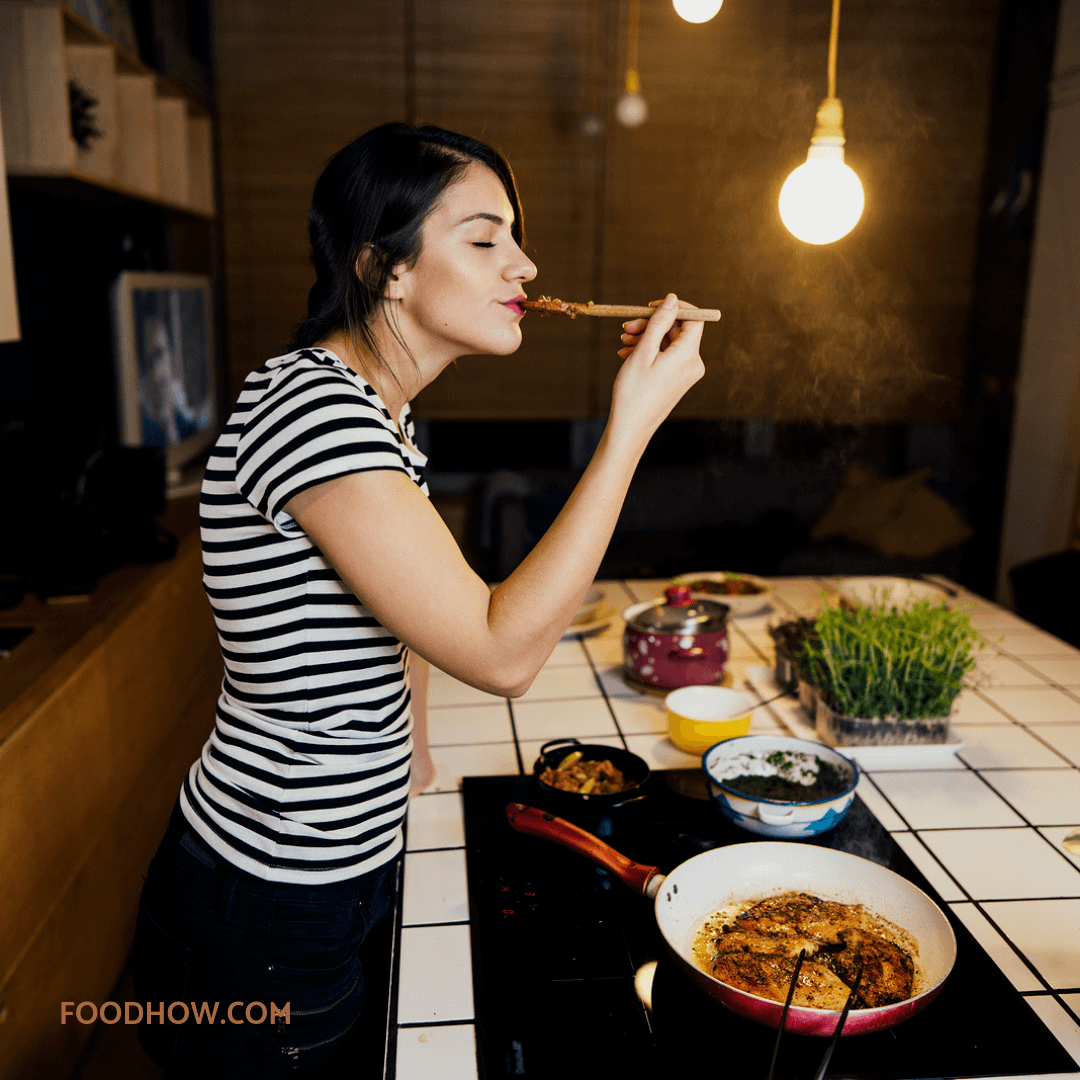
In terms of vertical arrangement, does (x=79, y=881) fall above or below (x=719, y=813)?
below

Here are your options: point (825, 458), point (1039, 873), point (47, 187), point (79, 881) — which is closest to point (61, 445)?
point (47, 187)

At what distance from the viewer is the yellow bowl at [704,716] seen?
1317 mm

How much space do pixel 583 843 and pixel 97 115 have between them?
259 cm

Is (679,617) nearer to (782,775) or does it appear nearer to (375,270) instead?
(782,775)

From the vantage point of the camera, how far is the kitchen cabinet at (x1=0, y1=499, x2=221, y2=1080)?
145 cm

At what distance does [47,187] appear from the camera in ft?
8.43

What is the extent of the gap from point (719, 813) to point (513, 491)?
264cm

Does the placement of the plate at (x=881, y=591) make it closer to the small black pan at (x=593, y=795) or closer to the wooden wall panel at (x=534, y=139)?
the small black pan at (x=593, y=795)

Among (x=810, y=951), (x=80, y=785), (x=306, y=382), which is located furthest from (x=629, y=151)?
(x=810, y=951)

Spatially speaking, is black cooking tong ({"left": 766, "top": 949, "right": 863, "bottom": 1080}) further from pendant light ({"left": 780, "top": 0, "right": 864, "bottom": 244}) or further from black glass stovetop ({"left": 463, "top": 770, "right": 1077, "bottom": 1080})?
pendant light ({"left": 780, "top": 0, "right": 864, "bottom": 244})

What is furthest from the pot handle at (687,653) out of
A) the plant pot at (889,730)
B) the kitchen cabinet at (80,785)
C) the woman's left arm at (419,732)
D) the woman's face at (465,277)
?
the kitchen cabinet at (80,785)

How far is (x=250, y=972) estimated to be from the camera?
956 mm

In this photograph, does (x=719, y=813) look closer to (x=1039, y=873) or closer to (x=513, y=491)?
(x=1039, y=873)

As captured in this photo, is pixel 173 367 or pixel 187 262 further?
pixel 187 262
